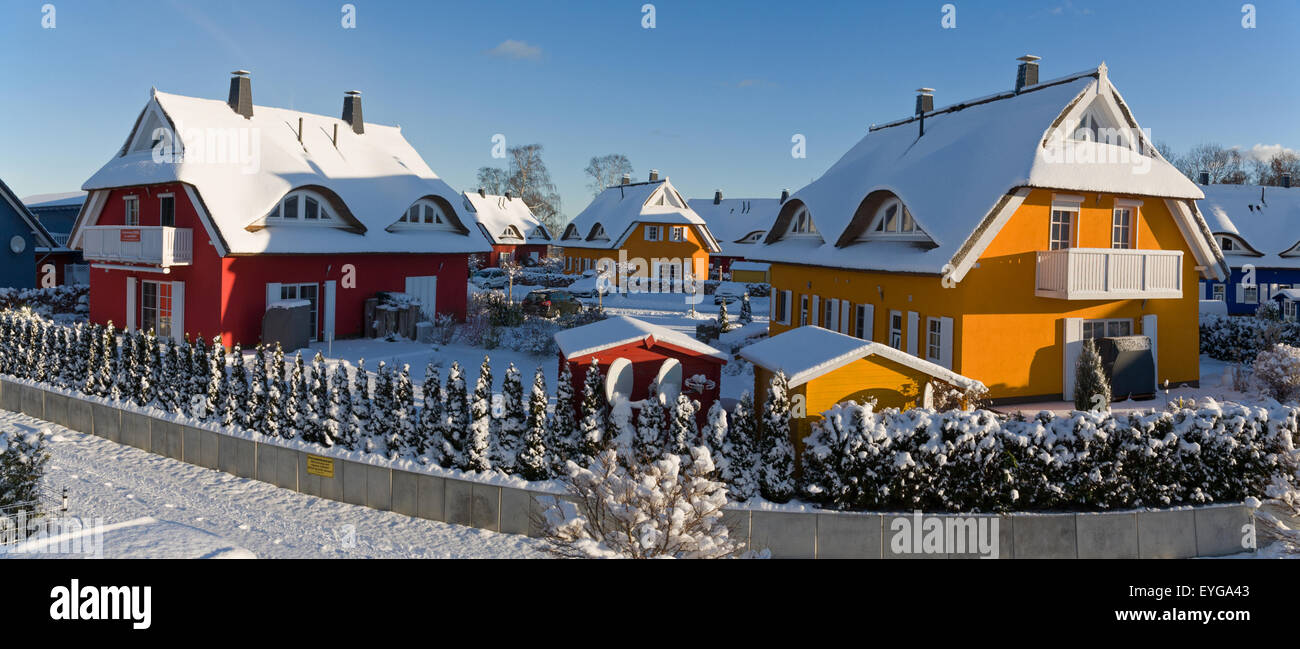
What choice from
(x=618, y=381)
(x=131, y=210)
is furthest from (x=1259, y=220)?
(x=131, y=210)

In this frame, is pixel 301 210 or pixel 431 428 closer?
pixel 431 428

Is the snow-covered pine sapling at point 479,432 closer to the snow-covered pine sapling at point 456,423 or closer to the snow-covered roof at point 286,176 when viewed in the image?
the snow-covered pine sapling at point 456,423

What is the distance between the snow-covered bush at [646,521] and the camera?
7.31 m

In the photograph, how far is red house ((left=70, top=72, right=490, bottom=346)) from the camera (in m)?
21.5

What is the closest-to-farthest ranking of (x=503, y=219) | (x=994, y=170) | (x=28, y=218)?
(x=994, y=170), (x=28, y=218), (x=503, y=219)

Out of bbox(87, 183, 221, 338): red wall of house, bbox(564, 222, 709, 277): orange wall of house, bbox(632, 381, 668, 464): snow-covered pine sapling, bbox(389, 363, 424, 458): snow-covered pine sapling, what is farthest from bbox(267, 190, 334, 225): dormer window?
bbox(564, 222, 709, 277): orange wall of house

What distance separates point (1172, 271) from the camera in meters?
17.5

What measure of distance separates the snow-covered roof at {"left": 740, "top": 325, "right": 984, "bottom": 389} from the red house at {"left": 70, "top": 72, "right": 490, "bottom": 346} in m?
15.1

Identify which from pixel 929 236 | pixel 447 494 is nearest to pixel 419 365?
pixel 447 494

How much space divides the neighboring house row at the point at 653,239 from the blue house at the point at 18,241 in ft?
92.3

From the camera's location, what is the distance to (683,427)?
11.2m

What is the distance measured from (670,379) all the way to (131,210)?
20309 millimetres

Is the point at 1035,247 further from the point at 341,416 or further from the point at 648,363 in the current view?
the point at 341,416

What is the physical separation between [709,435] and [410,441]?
4.60m
